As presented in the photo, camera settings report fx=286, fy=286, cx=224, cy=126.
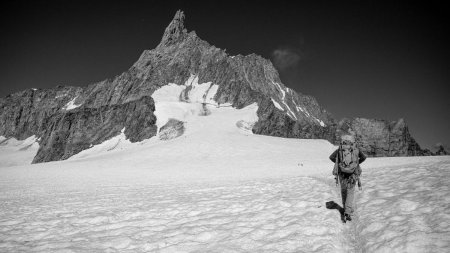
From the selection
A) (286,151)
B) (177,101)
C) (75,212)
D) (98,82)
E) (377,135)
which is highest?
(98,82)

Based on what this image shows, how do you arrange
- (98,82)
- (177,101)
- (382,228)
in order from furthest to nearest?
(98,82) → (177,101) → (382,228)

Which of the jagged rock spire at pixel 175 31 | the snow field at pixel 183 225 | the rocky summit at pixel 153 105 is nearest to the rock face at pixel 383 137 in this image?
the rocky summit at pixel 153 105

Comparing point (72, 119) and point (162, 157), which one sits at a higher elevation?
point (72, 119)

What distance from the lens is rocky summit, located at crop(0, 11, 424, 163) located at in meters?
64.1

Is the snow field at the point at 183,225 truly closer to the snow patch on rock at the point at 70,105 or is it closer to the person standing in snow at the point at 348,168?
the person standing in snow at the point at 348,168

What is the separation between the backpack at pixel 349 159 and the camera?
786cm

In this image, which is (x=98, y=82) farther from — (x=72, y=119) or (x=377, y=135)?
(x=377, y=135)

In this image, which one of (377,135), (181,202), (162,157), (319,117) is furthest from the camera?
(319,117)

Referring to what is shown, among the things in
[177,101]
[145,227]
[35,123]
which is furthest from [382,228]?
[35,123]

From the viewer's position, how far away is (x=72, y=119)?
70.9 m

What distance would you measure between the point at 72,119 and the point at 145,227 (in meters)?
72.2

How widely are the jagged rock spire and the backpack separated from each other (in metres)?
110

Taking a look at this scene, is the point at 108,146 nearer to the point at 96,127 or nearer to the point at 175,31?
the point at 96,127

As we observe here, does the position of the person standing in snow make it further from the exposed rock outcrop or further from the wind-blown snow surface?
the exposed rock outcrop
